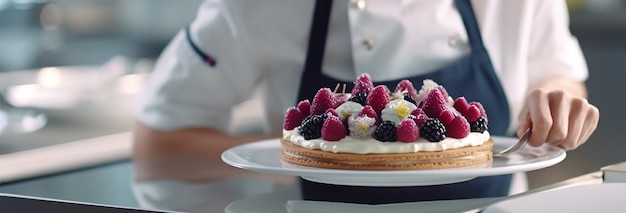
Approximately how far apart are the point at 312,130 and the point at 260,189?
7cm

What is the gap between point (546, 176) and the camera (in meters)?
Answer: 0.99

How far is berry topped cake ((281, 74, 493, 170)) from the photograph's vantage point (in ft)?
2.89

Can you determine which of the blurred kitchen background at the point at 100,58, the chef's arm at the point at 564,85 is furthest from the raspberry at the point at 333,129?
the blurred kitchen background at the point at 100,58

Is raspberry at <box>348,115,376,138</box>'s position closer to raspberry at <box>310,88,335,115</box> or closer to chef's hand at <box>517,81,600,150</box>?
raspberry at <box>310,88,335,115</box>

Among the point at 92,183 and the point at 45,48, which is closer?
the point at 92,183

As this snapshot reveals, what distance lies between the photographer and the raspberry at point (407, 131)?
34.7 inches

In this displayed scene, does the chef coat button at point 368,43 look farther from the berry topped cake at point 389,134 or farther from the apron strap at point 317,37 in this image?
the berry topped cake at point 389,134

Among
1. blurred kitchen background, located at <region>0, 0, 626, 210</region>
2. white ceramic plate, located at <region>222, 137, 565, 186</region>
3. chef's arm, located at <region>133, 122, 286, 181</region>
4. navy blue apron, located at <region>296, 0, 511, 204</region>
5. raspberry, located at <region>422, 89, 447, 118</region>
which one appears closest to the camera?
white ceramic plate, located at <region>222, 137, 565, 186</region>

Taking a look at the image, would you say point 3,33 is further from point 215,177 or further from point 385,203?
point 385,203

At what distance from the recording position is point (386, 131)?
888 mm

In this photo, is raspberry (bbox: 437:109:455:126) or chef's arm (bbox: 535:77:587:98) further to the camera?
chef's arm (bbox: 535:77:587:98)


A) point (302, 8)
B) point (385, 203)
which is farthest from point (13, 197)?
point (302, 8)

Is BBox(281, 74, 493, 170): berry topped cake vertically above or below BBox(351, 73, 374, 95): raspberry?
below

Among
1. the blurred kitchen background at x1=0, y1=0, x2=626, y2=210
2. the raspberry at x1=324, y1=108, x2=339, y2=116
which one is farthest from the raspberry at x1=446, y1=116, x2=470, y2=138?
the blurred kitchen background at x1=0, y1=0, x2=626, y2=210
